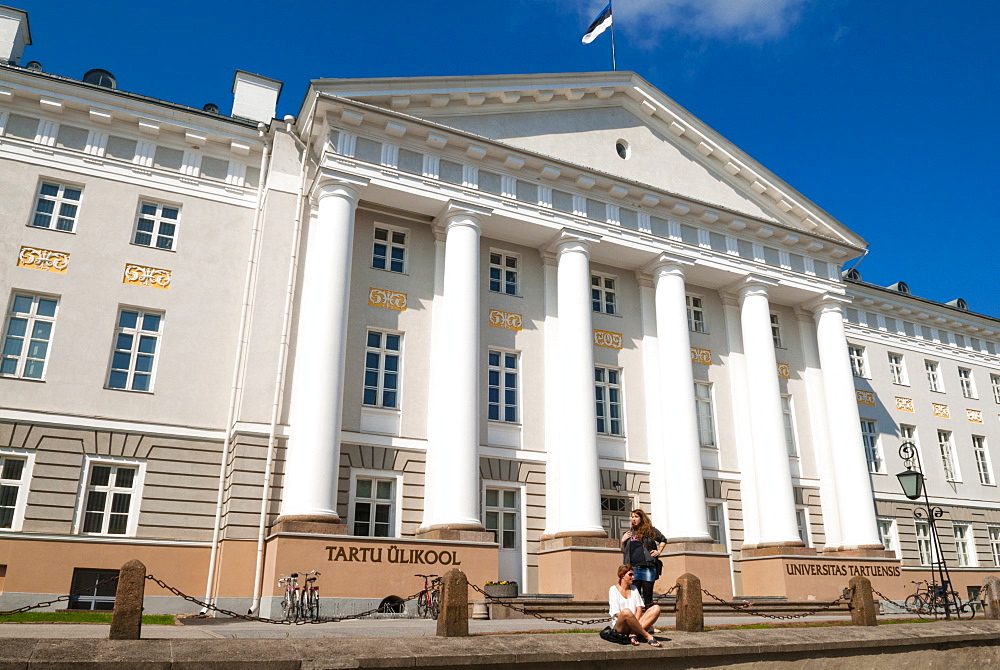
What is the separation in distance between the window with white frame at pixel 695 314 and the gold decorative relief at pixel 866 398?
8.56 meters

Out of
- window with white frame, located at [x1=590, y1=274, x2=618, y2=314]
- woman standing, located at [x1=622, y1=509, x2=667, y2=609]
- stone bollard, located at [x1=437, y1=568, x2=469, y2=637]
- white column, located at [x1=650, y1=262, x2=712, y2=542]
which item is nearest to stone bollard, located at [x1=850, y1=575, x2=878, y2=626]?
woman standing, located at [x1=622, y1=509, x2=667, y2=609]

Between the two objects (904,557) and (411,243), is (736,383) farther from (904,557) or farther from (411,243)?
(411,243)

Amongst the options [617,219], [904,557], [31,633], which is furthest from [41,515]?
[904,557]

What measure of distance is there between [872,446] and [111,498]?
86.3 feet

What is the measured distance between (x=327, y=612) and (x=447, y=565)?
2946 millimetres

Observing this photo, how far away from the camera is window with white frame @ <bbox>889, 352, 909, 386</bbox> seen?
33.3m

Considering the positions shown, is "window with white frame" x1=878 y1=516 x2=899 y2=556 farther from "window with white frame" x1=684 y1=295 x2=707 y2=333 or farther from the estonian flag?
the estonian flag

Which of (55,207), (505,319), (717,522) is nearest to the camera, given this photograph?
(55,207)

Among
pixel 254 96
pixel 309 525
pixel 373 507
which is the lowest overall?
pixel 309 525

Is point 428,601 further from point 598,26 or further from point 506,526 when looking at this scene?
point 598,26

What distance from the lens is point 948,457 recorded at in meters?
33.1

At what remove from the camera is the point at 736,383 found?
1059 inches

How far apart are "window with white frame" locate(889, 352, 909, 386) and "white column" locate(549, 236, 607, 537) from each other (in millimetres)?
16377

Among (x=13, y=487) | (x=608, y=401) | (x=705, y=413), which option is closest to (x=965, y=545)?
(x=705, y=413)
